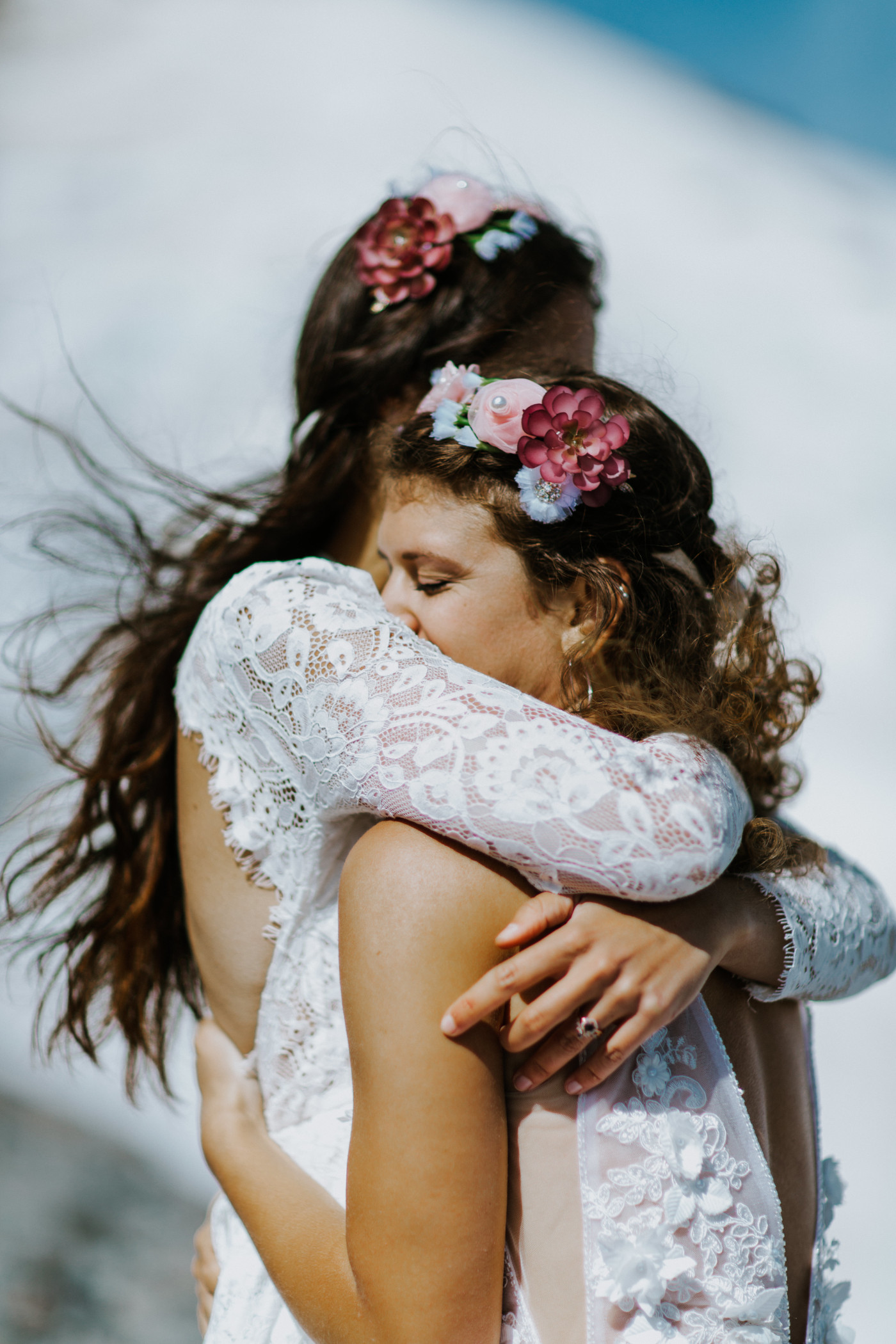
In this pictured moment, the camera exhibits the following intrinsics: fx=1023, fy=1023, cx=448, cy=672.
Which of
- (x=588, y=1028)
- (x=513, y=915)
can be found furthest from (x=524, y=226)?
(x=588, y=1028)

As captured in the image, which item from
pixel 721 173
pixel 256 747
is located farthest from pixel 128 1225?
pixel 721 173

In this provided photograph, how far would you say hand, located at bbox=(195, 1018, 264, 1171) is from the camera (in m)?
1.56

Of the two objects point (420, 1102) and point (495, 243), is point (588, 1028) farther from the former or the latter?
point (495, 243)

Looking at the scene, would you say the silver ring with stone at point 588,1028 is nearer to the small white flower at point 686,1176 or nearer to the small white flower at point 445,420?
the small white flower at point 686,1176

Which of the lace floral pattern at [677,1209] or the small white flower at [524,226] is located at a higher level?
the small white flower at [524,226]

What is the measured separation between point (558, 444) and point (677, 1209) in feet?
3.31

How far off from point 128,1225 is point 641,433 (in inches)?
140

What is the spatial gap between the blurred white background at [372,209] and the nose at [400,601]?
301 centimetres

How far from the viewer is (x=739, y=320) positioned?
21.5 feet

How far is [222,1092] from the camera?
5.40 feet

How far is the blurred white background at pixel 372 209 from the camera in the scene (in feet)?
16.6

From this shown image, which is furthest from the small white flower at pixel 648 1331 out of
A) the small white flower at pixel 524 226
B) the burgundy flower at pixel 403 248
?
the small white flower at pixel 524 226

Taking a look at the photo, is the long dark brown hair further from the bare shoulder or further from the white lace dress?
the bare shoulder

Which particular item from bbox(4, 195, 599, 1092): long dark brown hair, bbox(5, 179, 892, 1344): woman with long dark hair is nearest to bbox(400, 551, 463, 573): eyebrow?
bbox(5, 179, 892, 1344): woman with long dark hair
